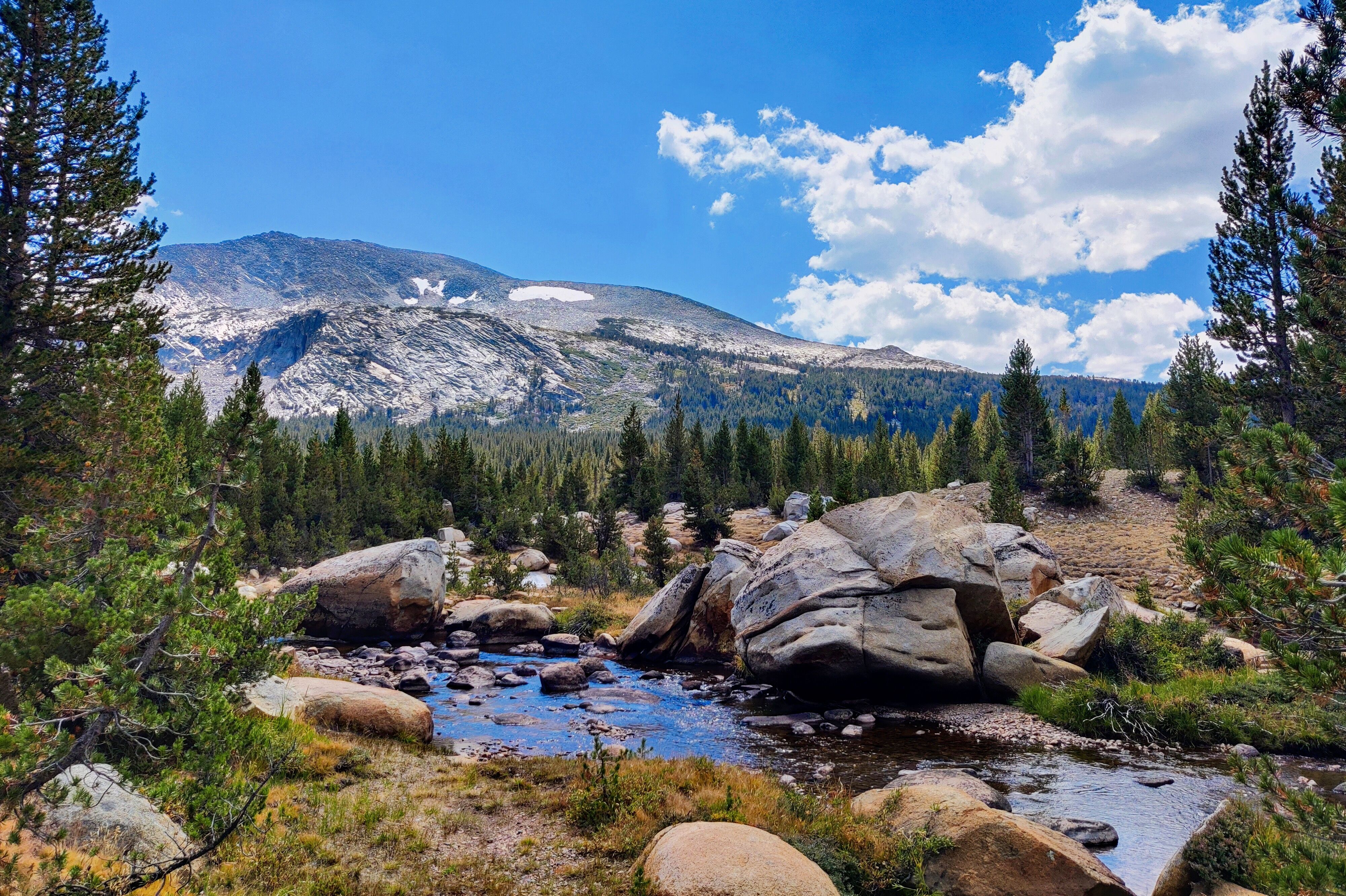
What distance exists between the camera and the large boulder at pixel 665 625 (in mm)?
25109

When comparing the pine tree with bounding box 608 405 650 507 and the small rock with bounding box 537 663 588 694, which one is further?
the pine tree with bounding box 608 405 650 507

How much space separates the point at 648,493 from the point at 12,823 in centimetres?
5341

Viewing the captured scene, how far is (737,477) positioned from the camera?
73.8m

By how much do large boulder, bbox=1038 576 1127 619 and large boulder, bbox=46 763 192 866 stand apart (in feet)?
77.0

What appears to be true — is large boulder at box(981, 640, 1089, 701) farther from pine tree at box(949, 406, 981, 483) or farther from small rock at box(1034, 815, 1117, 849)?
pine tree at box(949, 406, 981, 483)

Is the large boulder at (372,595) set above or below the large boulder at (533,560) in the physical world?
above

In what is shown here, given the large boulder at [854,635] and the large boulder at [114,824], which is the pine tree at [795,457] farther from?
the large boulder at [114,824]

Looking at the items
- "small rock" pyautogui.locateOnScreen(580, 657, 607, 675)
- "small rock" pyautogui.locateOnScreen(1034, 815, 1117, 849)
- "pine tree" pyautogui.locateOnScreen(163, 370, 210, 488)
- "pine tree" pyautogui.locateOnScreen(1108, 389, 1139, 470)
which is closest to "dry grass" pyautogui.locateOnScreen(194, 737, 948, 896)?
"small rock" pyautogui.locateOnScreen(1034, 815, 1117, 849)

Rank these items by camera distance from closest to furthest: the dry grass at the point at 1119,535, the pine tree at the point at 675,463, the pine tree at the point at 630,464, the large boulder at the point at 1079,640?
the large boulder at the point at 1079,640, the dry grass at the point at 1119,535, the pine tree at the point at 630,464, the pine tree at the point at 675,463

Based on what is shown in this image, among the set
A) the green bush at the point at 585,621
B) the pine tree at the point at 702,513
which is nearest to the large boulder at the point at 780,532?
the pine tree at the point at 702,513

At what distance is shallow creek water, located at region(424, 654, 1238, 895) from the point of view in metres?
10.6

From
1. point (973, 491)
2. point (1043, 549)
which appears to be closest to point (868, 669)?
Answer: point (1043, 549)

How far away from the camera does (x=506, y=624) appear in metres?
28.5

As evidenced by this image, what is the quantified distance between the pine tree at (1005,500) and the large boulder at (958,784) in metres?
29.0
